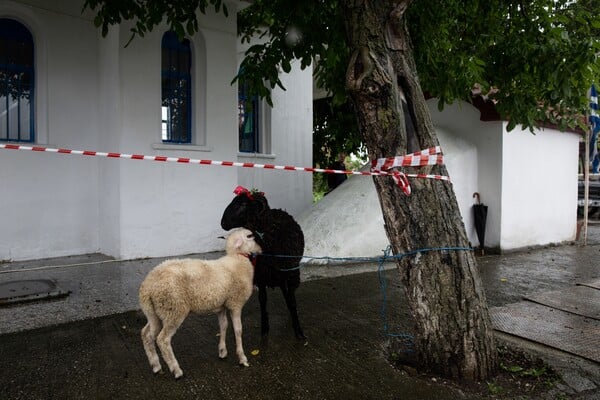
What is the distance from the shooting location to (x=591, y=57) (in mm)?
4668

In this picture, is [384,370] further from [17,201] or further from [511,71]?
[17,201]

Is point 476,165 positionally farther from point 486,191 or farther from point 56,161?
point 56,161

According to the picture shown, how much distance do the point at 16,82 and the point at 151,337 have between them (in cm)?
594

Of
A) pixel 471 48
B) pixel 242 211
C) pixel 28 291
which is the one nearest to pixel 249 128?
pixel 471 48

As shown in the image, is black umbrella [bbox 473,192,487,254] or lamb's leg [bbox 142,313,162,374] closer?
lamb's leg [bbox 142,313,162,374]

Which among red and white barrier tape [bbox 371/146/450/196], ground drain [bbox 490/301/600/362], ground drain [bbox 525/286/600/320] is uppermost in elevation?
red and white barrier tape [bbox 371/146/450/196]

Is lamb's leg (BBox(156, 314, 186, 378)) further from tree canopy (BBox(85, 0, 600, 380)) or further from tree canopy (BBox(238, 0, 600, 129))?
tree canopy (BBox(238, 0, 600, 129))

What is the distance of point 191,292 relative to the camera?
3328mm

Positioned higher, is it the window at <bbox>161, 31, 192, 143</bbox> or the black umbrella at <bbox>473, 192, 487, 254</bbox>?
the window at <bbox>161, 31, 192, 143</bbox>

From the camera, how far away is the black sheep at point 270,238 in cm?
401

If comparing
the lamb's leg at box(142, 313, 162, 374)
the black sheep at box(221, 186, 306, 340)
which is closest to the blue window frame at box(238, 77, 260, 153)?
the black sheep at box(221, 186, 306, 340)

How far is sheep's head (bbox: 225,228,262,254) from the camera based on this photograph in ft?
12.5

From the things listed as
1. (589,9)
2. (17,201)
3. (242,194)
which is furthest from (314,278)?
(589,9)

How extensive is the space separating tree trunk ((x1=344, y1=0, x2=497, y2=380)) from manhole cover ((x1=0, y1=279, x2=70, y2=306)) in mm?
4171
